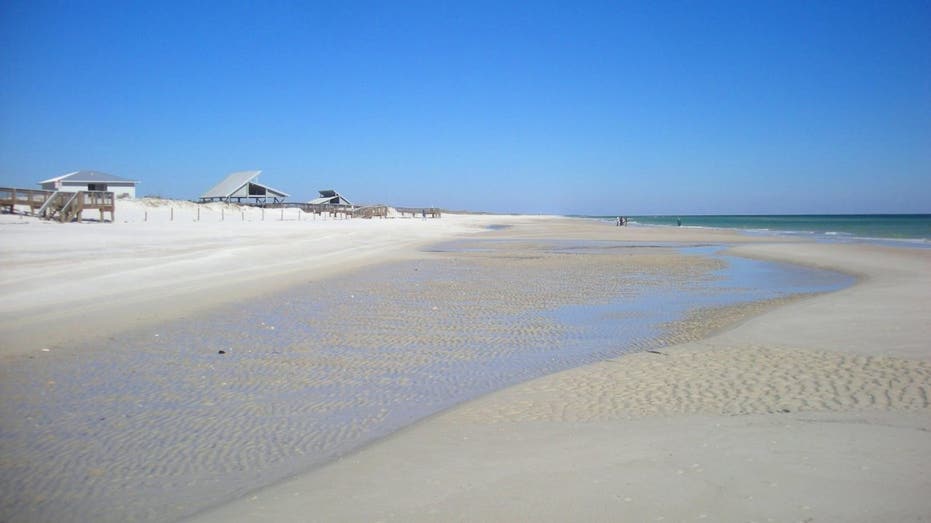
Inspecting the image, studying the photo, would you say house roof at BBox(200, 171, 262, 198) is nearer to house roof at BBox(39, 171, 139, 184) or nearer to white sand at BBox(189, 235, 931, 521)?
house roof at BBox(39, 171, 139, 184)

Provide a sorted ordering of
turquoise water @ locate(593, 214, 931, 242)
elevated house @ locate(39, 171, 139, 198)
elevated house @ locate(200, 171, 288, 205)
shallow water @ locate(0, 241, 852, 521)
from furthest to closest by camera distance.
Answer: elevated house @ locate(200, 171, 288, 205) → elevated house @ locate(39, 171, 139, 198) → turquoise water @ locate(593, 214, 931, 242) → shallow water @ locate(0, 241, 852, 521)

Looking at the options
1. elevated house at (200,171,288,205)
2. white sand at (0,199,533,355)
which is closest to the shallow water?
white sand at (0,199,533,355)

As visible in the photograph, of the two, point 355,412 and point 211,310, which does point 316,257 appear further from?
point 355,412

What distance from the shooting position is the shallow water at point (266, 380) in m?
4.41

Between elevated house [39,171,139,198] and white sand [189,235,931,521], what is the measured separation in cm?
5993

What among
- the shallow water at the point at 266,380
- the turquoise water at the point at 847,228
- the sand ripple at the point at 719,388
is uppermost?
the turquoise water at the point at 847,228

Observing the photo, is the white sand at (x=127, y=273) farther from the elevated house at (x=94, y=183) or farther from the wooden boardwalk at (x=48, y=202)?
the elevated house at (x=94, y=183)

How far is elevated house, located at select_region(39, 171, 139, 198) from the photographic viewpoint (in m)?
55.9

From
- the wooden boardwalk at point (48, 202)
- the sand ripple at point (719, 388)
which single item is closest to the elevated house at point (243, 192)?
the wooden boardwalk at point (48, 202)

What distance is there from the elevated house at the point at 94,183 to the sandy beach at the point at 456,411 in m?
51.1

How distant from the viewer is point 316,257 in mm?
23000

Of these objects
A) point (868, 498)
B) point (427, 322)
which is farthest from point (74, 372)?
point (868, 498)

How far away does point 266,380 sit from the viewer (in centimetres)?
705

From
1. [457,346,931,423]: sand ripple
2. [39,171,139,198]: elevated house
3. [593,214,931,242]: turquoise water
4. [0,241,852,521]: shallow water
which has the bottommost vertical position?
[0,241,852,521]: shallow water
